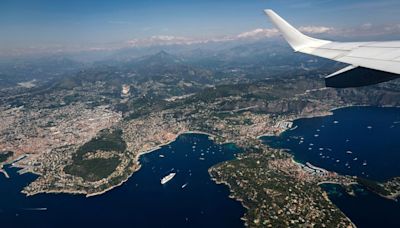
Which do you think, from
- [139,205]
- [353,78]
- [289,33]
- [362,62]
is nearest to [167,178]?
[139,205]

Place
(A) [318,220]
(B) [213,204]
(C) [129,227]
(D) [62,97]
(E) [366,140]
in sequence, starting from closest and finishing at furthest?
(A) [318,220]
(C) [129,227]
(B) [213,204]
(E) [366,140]
(D) [62,97]

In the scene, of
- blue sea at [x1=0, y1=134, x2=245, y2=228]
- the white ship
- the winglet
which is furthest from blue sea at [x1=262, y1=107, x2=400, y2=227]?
the winglet

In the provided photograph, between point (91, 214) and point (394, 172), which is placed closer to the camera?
point (91, 214)

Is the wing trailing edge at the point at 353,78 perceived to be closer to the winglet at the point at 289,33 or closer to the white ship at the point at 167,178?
the winglet at the point at 289,33

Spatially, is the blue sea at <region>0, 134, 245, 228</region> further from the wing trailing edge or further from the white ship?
the wing trailing edge

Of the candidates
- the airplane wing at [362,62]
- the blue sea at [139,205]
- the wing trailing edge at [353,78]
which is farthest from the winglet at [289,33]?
the blue sea at [139,205]

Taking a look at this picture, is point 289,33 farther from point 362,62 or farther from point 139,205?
point 139,205

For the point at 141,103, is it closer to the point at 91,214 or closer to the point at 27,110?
the point at 27,110

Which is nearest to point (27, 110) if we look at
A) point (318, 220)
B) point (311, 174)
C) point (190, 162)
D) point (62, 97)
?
point (62, 97)
